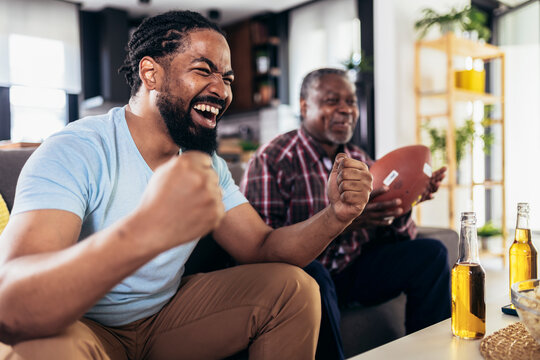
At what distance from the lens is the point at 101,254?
64 cm

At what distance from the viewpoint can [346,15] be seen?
16.9ft

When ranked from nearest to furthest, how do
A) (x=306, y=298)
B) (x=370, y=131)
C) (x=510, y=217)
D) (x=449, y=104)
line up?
(x=306, y=298) < (x=449, y=104) < (x=370, y=131) < (x=510, y=217)

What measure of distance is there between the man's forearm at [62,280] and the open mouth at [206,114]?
22.4 inches

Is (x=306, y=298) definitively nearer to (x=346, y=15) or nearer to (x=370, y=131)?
(x=370, y=131)

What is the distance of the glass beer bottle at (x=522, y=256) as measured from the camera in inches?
44.0

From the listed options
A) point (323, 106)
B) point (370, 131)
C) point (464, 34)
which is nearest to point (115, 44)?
point (370, 131)

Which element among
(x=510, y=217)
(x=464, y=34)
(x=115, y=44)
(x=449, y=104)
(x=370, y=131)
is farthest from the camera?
(x=115, y=44)

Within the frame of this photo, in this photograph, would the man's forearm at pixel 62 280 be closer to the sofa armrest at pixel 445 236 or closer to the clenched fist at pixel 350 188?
the clenched fist at pixel 350 188

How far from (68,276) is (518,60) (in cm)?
540

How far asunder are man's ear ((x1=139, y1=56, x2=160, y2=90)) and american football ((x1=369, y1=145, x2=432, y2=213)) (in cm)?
73

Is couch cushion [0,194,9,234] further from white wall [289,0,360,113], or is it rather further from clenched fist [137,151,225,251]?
white wall [289,0,360,113]

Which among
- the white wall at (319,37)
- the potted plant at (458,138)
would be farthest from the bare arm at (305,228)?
the white wall at (319,37)

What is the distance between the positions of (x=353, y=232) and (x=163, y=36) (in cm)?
92

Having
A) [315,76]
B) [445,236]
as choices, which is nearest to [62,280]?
[315,76]
